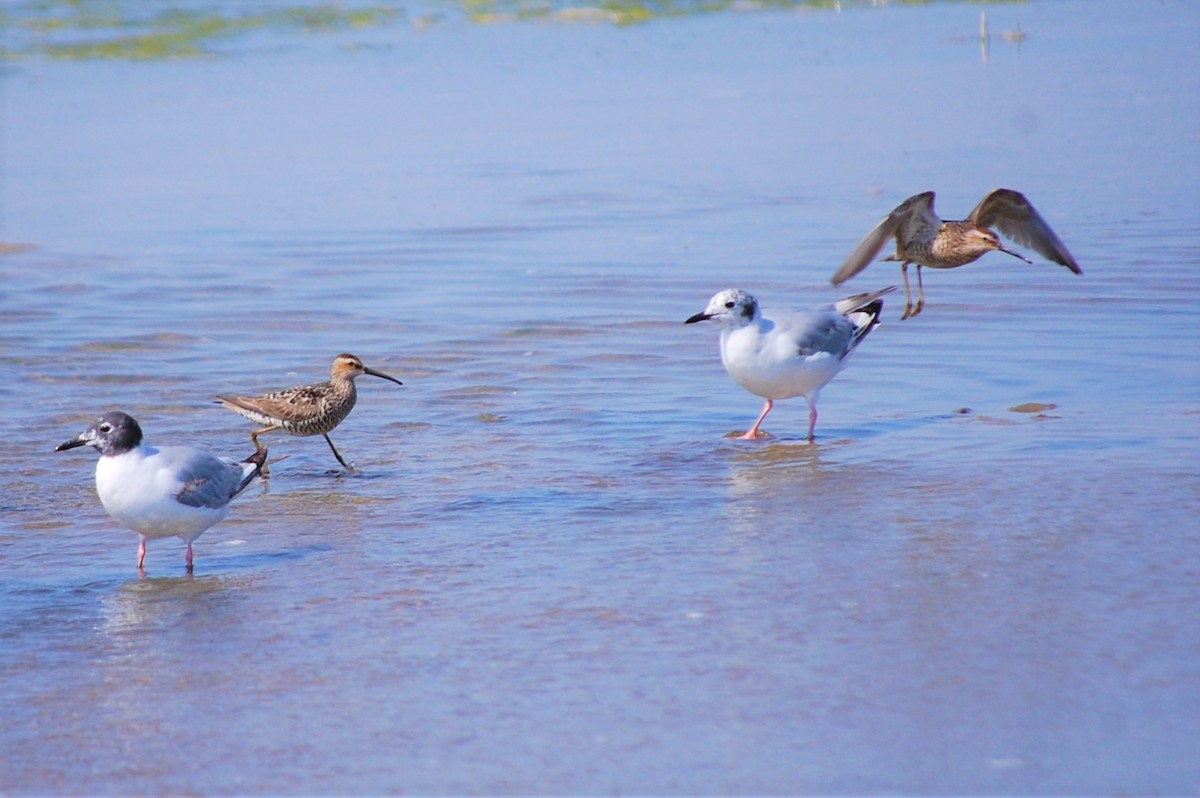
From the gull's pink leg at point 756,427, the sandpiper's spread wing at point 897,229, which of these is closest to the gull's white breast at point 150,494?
the gull's pink leg at point 756,427

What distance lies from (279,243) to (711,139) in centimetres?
623

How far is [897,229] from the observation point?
38.2 ft

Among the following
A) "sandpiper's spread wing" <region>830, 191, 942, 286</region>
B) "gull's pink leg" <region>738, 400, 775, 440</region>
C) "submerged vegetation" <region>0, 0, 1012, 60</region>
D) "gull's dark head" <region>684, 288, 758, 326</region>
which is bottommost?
"gull's pink leg" <region>738, 400, 775, 440</region>

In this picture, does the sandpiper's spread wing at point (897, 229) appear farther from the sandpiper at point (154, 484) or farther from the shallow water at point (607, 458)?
the sandpiper at point (154, 484)

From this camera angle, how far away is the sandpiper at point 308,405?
31.6ft

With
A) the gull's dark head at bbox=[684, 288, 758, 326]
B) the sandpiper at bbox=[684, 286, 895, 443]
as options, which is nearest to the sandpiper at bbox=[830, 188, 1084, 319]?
the sandpiper at bbox=[684, 286, 895, 443]

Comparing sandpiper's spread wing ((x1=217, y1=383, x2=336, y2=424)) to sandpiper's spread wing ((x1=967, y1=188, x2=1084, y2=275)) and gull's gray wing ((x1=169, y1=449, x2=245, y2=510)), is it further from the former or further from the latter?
sandpiper's spread wing ((x1=967, y1=188, x2=1084, y2=275))

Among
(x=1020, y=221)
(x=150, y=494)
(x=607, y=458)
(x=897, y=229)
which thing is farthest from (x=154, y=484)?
(x=1020, y=221)

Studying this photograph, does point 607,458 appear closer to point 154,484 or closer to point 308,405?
point 308,405

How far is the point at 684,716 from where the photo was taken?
18.2 feet

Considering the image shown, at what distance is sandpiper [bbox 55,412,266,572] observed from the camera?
759cm

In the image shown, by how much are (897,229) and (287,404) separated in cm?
463

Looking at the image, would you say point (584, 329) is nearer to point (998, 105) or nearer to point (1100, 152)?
point (1100, 152)

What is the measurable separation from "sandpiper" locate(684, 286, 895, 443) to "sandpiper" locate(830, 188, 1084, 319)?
1.21 metres
